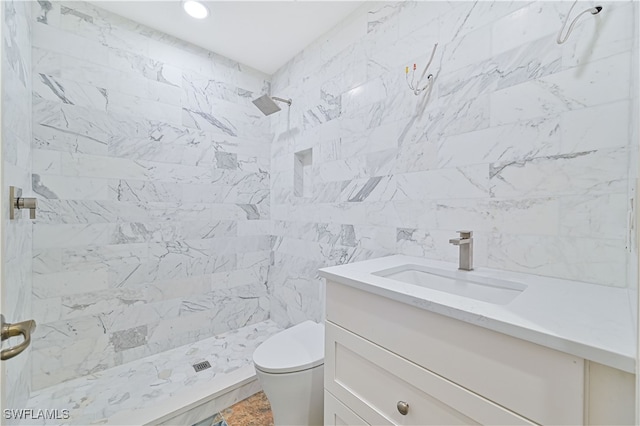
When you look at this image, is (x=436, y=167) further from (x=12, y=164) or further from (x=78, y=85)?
(x=78, y=85)

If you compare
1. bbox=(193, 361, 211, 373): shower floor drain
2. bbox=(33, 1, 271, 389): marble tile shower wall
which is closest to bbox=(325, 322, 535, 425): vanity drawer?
bbox=(193, 361, 211, 373): shower floor drain

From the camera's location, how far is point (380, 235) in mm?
1584

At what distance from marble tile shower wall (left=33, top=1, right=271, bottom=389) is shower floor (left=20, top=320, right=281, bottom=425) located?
0.34 ft

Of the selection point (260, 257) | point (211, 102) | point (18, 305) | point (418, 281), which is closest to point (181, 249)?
point (260, 257)

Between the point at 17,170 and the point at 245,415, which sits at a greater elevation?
the point at 17,170

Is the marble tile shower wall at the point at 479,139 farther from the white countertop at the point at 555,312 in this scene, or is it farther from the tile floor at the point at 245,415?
the tile floor at the point at 245,415

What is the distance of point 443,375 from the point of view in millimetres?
725

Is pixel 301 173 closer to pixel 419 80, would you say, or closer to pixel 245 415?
pixel 419 80

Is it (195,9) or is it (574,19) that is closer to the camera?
(574,19)

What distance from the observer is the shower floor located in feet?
4.73

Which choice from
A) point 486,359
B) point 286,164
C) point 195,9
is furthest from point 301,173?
point 486,359

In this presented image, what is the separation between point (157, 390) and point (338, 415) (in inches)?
50.6

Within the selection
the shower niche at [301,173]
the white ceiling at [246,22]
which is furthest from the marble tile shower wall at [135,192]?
the shower niche at [301,173]

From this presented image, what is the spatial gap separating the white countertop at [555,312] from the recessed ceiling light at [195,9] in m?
2.00
